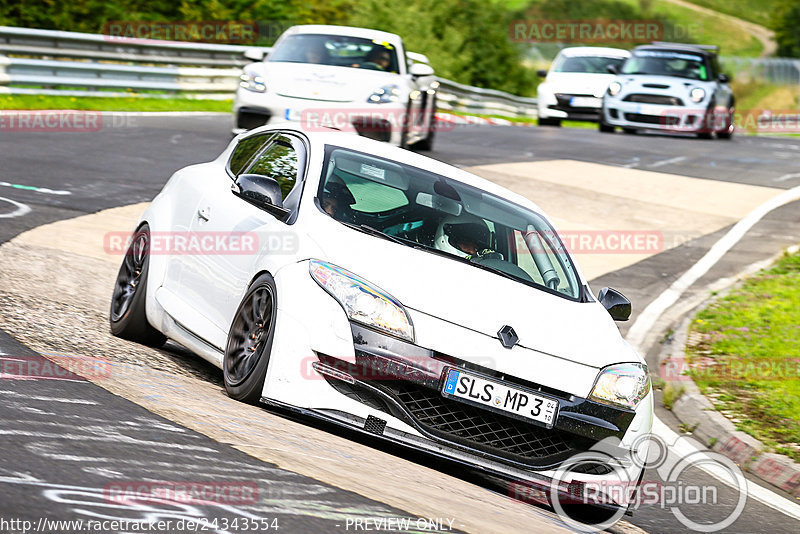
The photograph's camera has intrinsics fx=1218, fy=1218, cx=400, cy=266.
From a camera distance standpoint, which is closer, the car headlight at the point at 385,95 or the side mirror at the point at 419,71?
the car headlight at the point at 385,95

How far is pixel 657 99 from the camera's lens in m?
25.0

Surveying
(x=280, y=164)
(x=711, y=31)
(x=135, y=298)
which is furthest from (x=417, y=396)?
(x=711, y=31)

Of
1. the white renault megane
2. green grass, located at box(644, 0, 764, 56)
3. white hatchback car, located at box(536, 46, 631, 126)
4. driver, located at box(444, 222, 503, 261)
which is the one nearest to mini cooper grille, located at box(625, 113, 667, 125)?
white hatchback car, located at box(536, 46, 631, 126)

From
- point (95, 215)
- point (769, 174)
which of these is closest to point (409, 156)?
point (95, 215)

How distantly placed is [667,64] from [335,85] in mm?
12822

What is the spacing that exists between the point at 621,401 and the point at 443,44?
45.4m

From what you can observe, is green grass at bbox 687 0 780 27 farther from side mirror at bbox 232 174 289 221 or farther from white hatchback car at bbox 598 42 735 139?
side mirror at bbox 232 174 289 221

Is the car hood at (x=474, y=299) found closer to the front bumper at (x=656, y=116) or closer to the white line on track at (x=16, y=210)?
the white line on track at (x=16, y=210)

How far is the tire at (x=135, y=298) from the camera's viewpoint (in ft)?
24.0

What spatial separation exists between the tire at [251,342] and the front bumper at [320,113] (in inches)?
338

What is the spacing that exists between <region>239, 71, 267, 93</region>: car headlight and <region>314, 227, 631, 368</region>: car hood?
9168mm

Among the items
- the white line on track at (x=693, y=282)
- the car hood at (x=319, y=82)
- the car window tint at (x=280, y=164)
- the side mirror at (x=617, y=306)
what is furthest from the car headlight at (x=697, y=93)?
the car window tint at (x=280, y=164)

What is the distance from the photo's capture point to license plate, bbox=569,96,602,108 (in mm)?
28500

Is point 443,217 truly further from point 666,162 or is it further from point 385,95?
point 666,162
